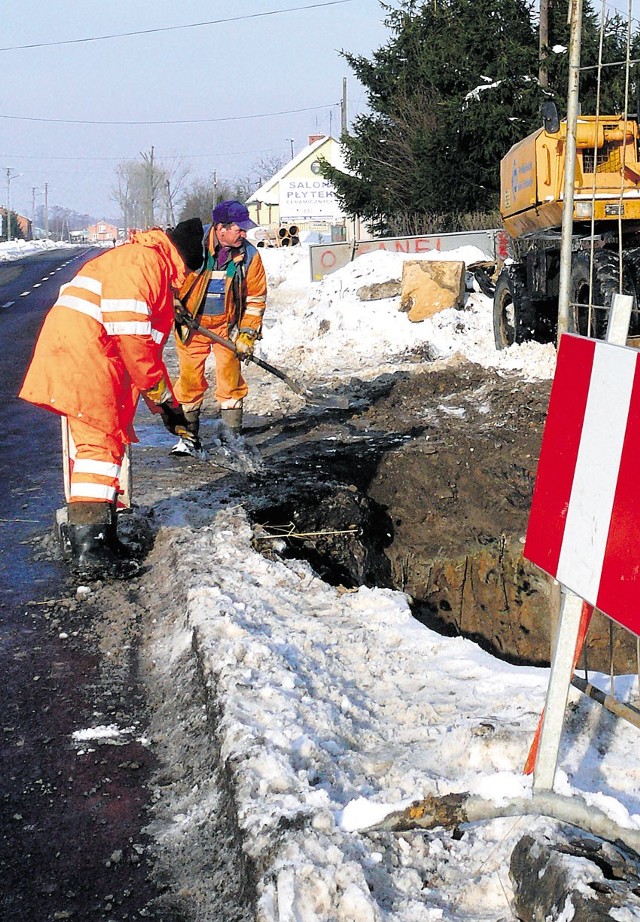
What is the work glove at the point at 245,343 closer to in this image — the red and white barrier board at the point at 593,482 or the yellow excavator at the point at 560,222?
the yellow excavator at the point at 560,222

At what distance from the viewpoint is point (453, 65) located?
2603 cm

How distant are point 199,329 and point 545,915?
5860 mm

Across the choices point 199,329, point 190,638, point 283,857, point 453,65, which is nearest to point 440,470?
point 199,329

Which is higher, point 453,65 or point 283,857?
point 453,65

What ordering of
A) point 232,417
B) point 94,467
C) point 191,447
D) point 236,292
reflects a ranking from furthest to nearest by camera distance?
point 232,417
point 236,292
point 191,447
point 94,467

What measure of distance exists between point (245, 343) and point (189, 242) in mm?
2481

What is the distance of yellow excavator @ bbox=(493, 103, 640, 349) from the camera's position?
10.5m

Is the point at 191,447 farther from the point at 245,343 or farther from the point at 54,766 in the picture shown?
the point at 54,766

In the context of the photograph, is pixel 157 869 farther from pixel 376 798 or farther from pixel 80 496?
pixel 80 496

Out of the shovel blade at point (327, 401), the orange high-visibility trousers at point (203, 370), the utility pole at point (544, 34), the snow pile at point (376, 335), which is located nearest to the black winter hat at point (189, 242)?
the orange high-visibility trousers at point (203, 370)

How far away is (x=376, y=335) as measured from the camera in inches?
598

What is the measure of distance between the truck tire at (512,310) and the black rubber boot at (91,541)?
358 inches

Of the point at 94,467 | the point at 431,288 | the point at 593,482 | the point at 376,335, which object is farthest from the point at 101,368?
the point at 431,288

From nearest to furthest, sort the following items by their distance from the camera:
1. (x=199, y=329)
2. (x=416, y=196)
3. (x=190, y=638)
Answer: (x=190, y=638) → (x=199, y=329) → (x=416, y=196)
